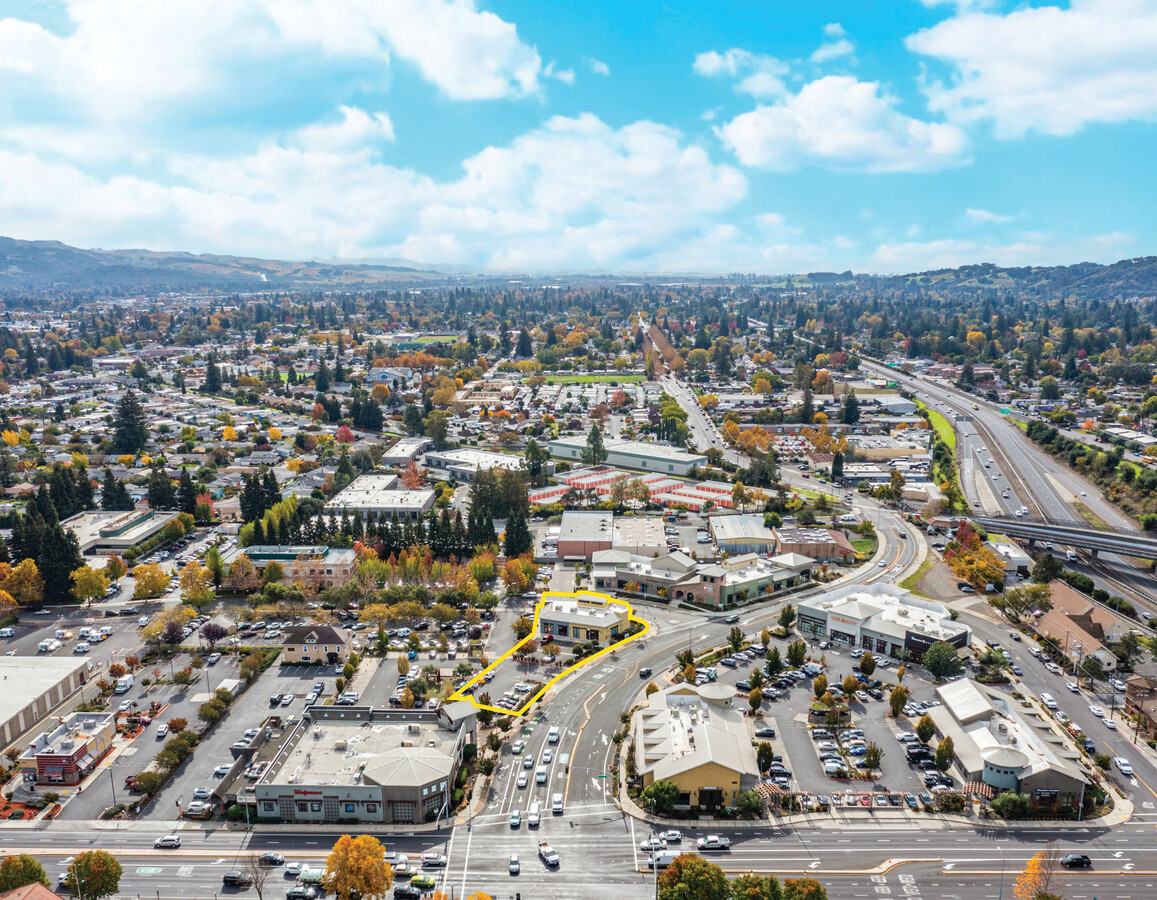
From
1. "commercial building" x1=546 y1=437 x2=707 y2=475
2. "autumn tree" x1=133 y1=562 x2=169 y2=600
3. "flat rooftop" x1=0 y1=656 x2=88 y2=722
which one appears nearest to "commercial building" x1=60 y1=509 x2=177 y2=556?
"autumn tree" x1=133 y1=562 x2=169 y2=600

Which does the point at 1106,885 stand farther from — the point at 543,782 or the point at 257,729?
the point at 257,729

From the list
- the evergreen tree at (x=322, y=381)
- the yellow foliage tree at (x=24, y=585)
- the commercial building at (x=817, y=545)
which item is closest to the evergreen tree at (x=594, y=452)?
the commercial building at (x=817, y=545)

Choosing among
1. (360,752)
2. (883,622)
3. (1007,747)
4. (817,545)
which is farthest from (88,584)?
(1007,747)

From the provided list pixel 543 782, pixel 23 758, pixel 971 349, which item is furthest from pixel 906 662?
pixel 971 349

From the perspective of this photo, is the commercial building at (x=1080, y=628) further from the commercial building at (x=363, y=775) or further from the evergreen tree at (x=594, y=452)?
the evergreen tree at (x=594, y=452)

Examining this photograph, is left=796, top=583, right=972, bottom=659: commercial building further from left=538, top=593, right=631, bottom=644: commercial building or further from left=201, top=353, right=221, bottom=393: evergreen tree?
left=201, top=353, right=221, bottom=393: evergreen tree
